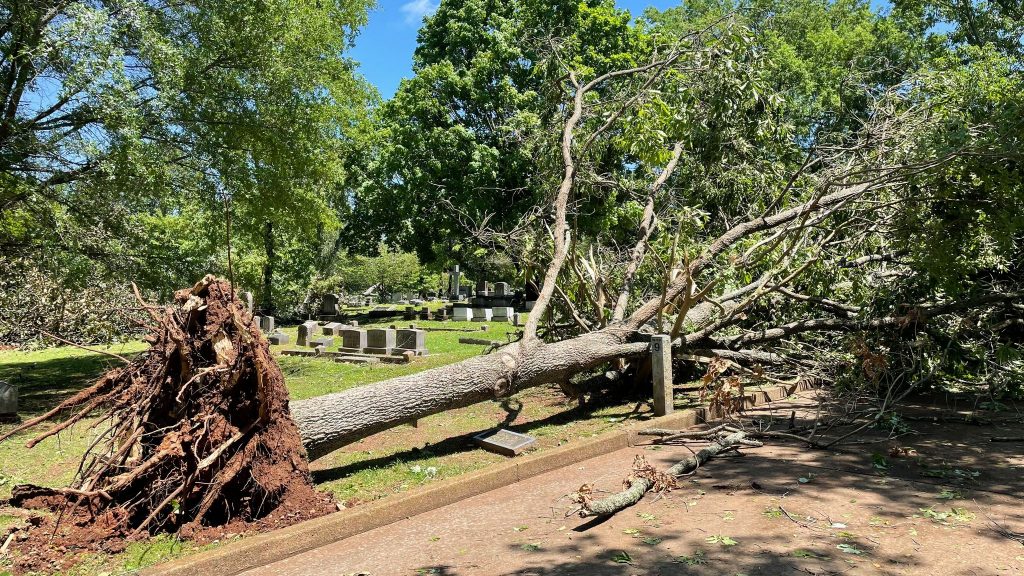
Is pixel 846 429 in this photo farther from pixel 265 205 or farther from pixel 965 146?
pixel 265 205

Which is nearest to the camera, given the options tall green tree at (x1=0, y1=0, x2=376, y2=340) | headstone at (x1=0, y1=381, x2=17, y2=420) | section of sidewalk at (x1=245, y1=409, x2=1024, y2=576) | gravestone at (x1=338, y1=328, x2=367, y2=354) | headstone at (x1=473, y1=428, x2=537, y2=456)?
section of sidewalk at (x1=245, y1=409, x2=1024, y2=576)

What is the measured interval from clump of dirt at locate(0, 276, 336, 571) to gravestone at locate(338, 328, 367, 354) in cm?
1010

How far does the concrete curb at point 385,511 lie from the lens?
154 inches

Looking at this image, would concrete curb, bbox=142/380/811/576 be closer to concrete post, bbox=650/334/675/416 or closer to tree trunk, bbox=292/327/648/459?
concrete post, bbox=650/334/675/416

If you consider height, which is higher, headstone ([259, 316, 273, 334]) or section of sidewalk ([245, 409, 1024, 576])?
headstone ([259, 316, 273, 334])

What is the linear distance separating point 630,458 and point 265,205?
1022cm

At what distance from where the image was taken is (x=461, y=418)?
8.10 meters

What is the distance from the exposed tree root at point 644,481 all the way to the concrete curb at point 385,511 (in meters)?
0.76

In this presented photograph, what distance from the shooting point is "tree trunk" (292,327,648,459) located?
5.44m

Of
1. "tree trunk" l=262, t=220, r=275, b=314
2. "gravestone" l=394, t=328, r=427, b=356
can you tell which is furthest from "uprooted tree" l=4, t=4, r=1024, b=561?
"tree trunk" l=262, t=220, r=275, b=314

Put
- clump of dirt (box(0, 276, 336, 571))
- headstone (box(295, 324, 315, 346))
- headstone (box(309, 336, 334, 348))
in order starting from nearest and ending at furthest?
clump of dirt (box(0, 276, 336, 571)), headstone (box(309, 336, 334, 348)), headstone (box(295, 324, 315, 346))

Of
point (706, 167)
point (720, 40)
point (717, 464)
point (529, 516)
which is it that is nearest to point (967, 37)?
point (706, 167)

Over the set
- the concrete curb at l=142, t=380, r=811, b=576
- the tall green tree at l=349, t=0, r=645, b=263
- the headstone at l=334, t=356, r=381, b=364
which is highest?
the tall green tree at l=349, t=0, r=645, b=263

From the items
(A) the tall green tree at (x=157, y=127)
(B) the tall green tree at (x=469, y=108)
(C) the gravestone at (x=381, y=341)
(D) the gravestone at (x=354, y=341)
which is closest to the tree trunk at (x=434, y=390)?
(A) the tall green tree at (x=157, y=127)
